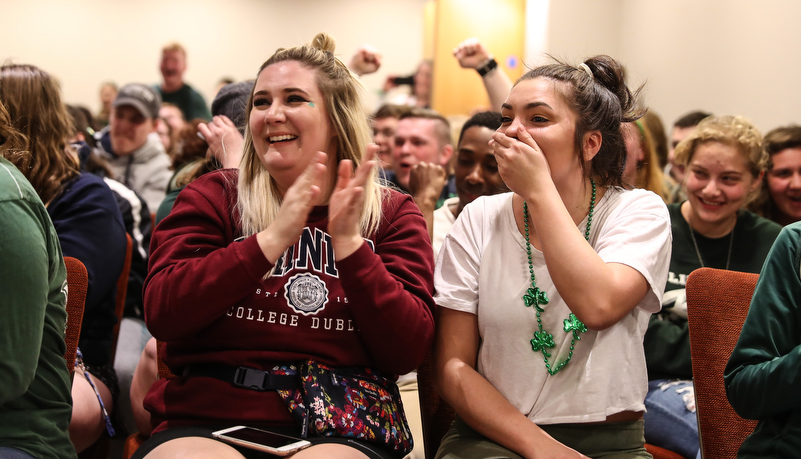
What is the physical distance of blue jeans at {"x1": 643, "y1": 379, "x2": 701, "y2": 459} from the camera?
6.20 ft

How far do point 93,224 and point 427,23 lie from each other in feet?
21.2

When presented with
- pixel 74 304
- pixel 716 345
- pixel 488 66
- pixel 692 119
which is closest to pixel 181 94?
pixel 488 66

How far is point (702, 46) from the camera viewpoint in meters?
4.08

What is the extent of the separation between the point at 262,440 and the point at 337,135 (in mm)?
731

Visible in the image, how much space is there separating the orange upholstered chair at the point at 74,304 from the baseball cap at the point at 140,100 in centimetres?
292

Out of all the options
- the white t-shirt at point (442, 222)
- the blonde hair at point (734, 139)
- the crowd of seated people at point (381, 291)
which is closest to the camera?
the crowd of seated people at point (381, 291)

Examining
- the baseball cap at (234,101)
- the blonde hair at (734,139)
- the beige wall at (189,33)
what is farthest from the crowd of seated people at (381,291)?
the beige wall at (189,33)

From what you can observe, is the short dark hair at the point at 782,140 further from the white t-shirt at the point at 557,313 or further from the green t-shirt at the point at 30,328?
the green t-shirt at the point at 30,328

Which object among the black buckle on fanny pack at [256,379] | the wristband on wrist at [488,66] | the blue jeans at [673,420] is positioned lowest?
the blue jeans at [673,420]

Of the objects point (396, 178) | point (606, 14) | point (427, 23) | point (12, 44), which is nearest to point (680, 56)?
point (606, 14)

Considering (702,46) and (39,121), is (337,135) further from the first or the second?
(702,46)

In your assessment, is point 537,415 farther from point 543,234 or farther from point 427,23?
point 427,23

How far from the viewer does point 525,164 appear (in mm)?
1429

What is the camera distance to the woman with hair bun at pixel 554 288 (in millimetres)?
1383
